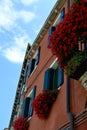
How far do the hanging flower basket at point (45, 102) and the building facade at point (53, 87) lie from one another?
0.47 ft

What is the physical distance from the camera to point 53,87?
33.2ft

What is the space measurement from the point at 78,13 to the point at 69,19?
0.27m

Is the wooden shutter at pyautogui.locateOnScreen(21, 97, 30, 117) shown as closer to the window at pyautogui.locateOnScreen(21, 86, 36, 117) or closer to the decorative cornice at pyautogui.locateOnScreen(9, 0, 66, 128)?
the window at pyautogui.locateOnScreen(21, 86, 36, 117)

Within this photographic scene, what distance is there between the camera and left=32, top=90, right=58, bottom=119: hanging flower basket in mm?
9266

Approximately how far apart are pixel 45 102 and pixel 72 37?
3173 mm

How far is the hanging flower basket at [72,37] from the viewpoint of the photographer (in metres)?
6.68

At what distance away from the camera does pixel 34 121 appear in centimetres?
1066

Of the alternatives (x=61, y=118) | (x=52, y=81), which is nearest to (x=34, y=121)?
(x=52, y=81)

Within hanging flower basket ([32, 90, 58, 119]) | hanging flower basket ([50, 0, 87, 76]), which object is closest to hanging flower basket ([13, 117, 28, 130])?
hanging flower basket ([32, 90, 58, 119])

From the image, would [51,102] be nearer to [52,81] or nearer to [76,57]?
[52,81]

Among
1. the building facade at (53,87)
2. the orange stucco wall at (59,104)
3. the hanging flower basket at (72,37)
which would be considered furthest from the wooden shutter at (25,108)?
the hanging flower basket at (72,37)

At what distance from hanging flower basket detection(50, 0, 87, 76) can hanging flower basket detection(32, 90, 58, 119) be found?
2.32 meters

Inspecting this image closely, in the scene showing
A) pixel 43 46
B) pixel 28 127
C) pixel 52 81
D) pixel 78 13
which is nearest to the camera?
pixel 78 13

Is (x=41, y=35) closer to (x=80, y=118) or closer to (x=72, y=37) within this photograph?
(x=72, y=37)
